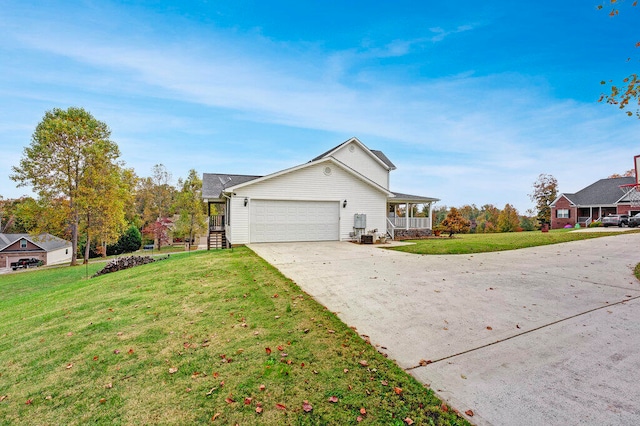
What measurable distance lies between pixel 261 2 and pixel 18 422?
48.2 feet

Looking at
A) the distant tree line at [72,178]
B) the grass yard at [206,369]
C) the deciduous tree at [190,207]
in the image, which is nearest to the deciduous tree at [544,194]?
the deciduous tree at [190,207]

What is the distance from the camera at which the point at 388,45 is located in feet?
48.2

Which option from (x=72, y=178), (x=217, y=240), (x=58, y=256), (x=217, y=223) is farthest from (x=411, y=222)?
(x=58, y=256)

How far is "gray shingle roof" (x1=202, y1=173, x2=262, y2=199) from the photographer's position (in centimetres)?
1589

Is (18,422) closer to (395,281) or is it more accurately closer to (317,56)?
(395,281)

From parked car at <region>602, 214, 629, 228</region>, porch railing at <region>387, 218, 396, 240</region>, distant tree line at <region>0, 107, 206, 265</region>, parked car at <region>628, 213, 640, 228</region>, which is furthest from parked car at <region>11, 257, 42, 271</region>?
parked car at <region>628, 213, 640, 228</region>

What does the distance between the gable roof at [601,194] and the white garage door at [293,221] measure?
3309 centimetres

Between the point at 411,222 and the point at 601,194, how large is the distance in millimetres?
28019

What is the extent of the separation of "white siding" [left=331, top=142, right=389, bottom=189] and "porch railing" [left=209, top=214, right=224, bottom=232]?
9175 mm

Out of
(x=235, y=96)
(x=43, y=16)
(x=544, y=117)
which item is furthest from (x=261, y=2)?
(x=544, y=117)

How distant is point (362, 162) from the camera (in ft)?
71.9

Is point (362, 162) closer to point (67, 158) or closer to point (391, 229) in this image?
point (391, 229)

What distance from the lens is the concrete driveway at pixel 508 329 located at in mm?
2381

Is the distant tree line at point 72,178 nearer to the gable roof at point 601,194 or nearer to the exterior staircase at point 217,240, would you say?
the exterior staircase at point 217,240
